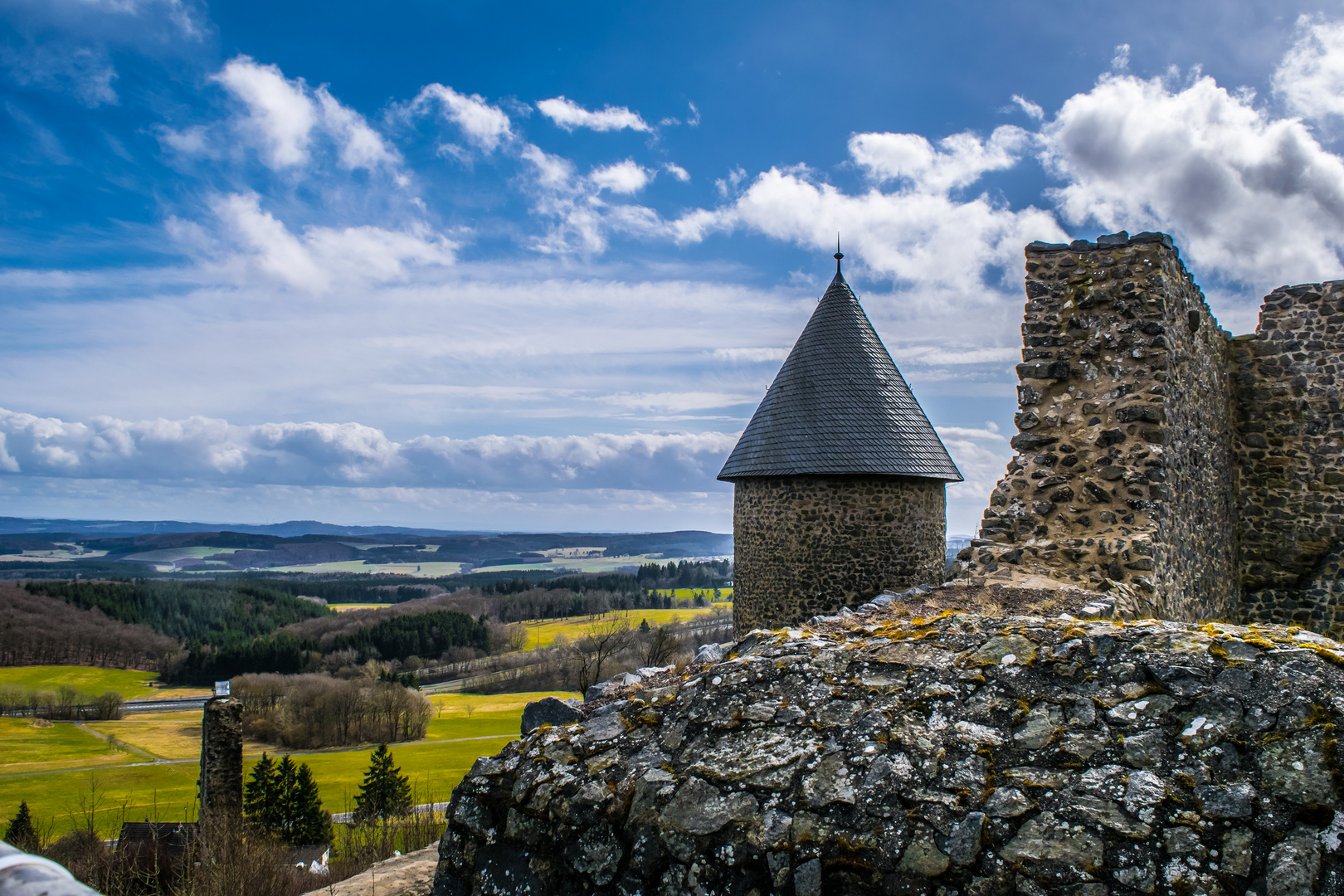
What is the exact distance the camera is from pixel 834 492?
1289 centimetres

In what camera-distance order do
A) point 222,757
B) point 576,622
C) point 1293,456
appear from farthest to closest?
point 576,622 → point 222,757 → point 1293,456

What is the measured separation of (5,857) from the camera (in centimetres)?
91

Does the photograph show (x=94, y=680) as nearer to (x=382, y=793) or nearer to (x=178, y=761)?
(x=178, y=761)

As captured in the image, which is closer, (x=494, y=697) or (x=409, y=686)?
(x=409, y=686)

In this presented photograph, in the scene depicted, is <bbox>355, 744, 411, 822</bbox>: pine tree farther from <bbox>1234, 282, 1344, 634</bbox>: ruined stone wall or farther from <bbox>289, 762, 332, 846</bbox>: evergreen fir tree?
<bbox>1234, 282, 1344, 634</bbox>: ruined stone wall

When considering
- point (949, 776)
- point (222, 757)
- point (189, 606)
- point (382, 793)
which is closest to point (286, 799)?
point (382, 793)

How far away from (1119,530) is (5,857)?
7146 millimetres

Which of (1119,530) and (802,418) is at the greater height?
(802,418)

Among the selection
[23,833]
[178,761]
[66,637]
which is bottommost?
[178,761]

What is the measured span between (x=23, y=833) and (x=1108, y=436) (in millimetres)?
26586

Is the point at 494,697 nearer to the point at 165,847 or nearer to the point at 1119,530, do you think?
the point at 165,847

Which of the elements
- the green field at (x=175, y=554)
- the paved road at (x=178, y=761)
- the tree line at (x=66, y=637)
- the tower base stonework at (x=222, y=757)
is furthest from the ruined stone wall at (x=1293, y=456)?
the green field at (x=175, y=554)

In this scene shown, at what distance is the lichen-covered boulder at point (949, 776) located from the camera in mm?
1891

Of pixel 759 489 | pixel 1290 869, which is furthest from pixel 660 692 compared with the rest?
pixel 759 489
